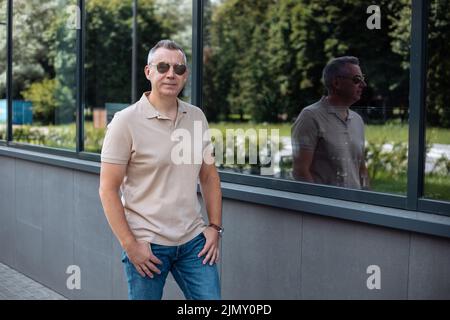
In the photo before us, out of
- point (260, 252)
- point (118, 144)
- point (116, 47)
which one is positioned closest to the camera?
point (118, 144)

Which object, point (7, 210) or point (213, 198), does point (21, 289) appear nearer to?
point (7, 210)

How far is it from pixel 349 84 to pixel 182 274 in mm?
1832

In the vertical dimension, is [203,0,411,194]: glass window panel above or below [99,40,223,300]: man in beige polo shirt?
above

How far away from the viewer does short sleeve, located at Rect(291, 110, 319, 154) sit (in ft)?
14.9

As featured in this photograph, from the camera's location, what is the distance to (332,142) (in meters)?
4.40

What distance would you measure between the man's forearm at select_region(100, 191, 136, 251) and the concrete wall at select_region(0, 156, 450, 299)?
1.09 m

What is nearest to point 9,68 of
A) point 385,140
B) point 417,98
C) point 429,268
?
point 385,140

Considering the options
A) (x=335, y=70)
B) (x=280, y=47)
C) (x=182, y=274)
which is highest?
(x=280, y=47)

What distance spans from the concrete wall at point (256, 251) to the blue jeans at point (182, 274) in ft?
2.31

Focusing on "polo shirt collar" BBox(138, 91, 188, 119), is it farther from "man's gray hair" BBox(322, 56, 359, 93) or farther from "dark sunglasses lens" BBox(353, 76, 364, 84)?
"dark sunglasses lens" BBox(353, 76, 364, 84)

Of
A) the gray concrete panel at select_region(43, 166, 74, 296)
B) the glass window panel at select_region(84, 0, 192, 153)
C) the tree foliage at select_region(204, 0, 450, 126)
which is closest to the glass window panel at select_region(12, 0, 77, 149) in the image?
the glass window panel at select_region(84, 0, 192, 153)

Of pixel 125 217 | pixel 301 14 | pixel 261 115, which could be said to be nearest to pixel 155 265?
pixel 125 217

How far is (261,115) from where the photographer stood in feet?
61.3
